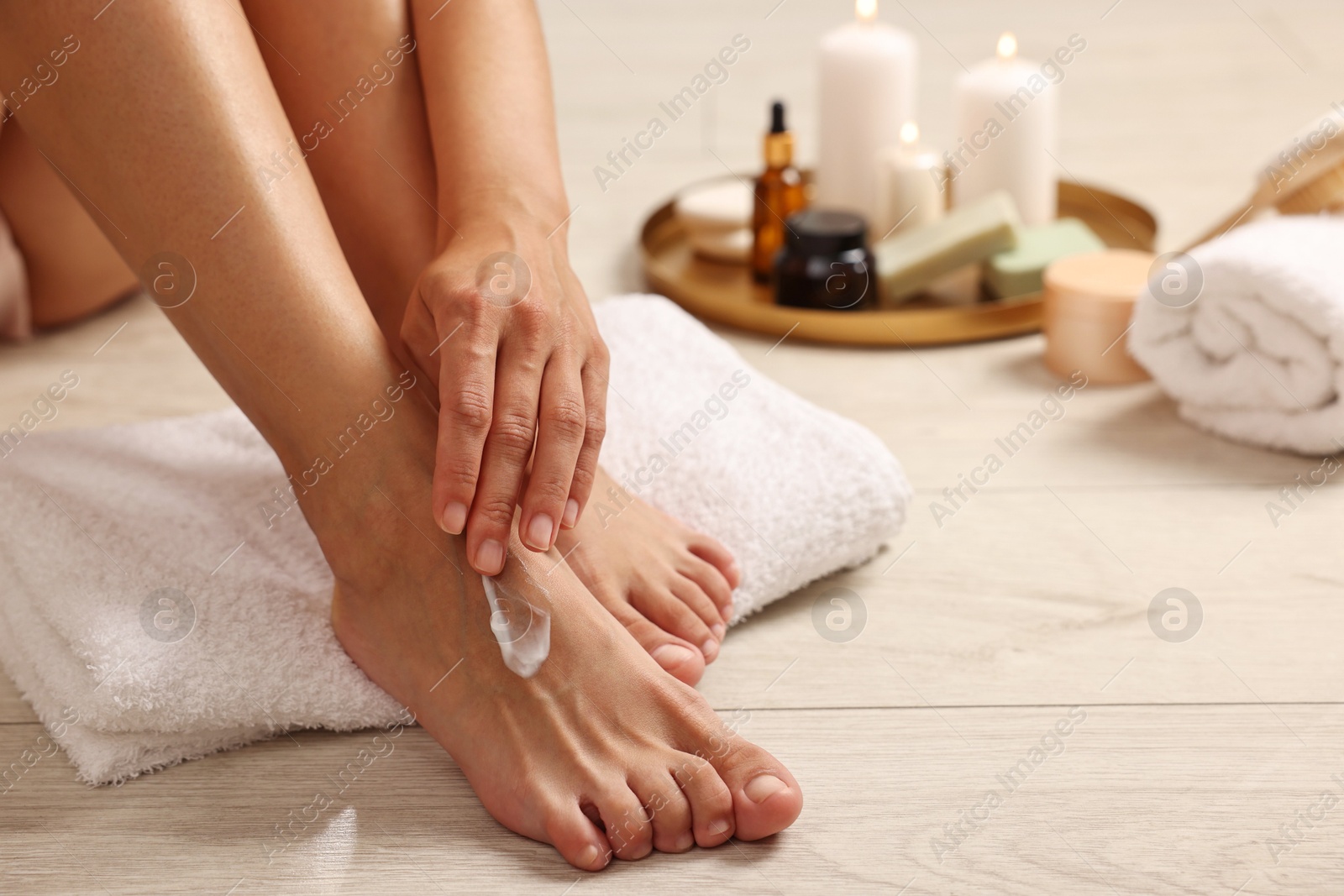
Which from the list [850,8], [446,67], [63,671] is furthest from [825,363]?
[850,8]

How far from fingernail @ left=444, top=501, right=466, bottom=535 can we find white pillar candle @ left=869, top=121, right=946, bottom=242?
831 millimetres

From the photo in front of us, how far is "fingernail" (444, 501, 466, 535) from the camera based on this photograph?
764mm

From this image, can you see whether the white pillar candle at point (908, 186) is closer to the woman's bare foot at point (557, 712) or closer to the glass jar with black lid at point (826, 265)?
the glass jar with black lid at point (826, 265)

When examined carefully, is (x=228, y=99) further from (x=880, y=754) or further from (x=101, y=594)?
(x=880, y=754)

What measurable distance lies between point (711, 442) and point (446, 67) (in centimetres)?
35

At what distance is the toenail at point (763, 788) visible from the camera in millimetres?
724

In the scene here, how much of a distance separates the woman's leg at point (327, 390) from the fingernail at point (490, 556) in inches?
0.7

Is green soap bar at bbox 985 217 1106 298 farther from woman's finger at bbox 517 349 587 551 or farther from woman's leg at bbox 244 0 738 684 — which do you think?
woman's finger at bbox 517 349 587 551

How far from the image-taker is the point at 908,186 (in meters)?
1.42

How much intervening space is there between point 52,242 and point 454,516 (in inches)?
31.0

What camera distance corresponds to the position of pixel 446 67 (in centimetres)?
93

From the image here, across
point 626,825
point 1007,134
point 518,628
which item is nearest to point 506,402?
point 518,628

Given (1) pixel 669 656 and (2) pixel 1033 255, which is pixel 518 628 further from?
(2) pixel 1033 255

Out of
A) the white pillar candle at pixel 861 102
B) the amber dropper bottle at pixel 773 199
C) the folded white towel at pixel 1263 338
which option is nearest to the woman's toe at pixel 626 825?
the folded white towel at pixel 1263 338
